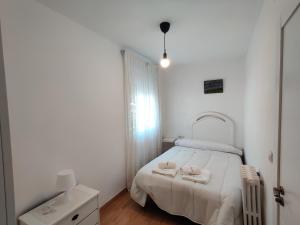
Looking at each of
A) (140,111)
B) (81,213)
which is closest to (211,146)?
(140,111)

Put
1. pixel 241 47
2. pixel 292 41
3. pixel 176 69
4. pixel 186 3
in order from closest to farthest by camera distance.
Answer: pixel 292 41, pixel 186 3, pixel 241 47, pixel 176 69

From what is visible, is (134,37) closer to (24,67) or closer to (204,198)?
(24,67)

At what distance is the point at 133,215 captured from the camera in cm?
220

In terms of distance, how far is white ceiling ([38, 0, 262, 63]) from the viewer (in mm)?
1647

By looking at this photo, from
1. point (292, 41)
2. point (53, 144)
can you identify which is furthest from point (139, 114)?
point (292, 41)

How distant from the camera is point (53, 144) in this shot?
1.71m

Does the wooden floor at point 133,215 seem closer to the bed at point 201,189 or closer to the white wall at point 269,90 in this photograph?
the bed at point 201,189

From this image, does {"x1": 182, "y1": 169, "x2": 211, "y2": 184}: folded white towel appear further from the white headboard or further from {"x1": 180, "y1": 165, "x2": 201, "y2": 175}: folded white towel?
the white headboard

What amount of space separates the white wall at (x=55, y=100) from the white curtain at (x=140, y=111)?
0.29m

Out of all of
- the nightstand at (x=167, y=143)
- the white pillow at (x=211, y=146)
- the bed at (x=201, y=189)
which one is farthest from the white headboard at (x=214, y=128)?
the nightstand at (x=167, y=143)

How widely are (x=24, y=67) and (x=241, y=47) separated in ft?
10.7

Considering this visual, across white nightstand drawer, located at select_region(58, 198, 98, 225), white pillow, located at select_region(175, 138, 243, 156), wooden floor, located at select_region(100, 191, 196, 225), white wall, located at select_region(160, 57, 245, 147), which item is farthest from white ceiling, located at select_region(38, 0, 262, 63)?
wooden floor, located at select_region(100, 191, 196, 225)

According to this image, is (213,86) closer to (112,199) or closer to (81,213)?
(112,199)

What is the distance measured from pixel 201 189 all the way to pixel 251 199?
49 centimetres
